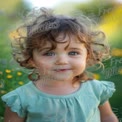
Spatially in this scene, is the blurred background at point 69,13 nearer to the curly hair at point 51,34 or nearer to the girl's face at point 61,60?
the curly hair at point 51,34

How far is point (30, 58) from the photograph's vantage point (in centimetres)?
160

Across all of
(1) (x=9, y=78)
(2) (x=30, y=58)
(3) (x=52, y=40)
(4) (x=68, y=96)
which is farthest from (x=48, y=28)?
(1) (x=9, y=78)

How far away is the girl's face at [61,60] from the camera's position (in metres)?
1.49

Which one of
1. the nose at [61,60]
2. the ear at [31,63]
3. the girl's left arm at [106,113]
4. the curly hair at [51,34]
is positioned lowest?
the girl's left arm at [106,113]

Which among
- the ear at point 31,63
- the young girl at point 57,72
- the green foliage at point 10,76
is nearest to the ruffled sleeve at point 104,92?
the young girl at point 57,72

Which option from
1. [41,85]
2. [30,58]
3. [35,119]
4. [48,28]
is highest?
[48,28]

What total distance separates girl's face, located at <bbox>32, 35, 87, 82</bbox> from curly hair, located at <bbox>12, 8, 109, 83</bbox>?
0.02 m

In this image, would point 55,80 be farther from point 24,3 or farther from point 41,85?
point 24,3

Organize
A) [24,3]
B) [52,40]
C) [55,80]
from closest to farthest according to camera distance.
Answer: [52,40], [55,80], [24,3]

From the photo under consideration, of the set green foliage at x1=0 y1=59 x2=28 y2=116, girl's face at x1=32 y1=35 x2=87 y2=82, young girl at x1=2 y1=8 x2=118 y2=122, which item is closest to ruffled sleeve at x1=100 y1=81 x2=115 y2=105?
young girl at x1=2 y1=8 x2=118 y2=122

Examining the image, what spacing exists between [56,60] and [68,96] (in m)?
0.19

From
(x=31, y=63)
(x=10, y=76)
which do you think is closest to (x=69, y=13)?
(x=31, y=63)

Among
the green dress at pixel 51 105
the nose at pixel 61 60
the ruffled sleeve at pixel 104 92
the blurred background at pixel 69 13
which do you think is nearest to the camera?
the nose at pixel 61 60

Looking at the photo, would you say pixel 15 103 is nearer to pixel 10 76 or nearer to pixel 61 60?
pixel 61 60
